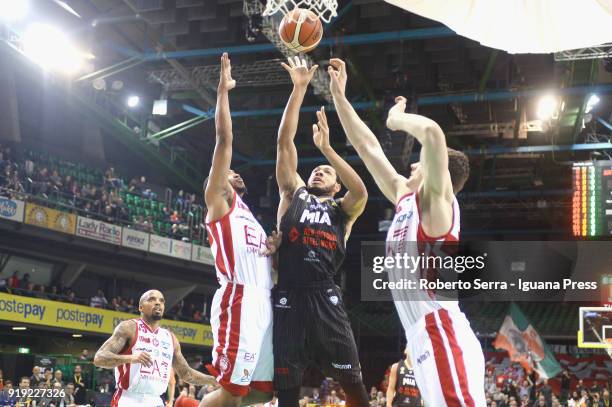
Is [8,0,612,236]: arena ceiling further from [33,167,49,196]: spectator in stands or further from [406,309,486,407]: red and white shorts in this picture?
[406,309,486,407]: red and white shorts

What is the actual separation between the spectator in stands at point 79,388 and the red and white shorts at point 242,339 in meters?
12.4

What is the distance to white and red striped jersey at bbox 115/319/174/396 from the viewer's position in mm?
7312

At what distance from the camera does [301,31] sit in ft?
21.4

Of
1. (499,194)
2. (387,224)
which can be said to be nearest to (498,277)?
(499,194)

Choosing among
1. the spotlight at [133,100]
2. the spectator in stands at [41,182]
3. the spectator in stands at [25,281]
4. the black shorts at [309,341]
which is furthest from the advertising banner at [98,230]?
the black shorts at [309,341]

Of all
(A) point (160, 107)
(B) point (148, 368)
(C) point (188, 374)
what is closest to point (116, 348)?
(B) point (148, 368)

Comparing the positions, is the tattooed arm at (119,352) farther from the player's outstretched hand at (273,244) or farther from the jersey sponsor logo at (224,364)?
the player's outstretched hand at (273,244)

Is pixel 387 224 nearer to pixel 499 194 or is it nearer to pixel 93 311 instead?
pixel 499 194

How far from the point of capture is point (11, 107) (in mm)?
23938

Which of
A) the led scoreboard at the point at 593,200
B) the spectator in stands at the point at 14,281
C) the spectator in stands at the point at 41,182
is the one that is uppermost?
the spectator in stands at the point at 41,182

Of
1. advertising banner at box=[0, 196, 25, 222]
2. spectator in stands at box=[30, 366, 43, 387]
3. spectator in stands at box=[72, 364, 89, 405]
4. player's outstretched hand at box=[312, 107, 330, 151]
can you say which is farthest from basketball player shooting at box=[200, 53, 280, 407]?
advertising banner at box=[0, 196, 25, 222]

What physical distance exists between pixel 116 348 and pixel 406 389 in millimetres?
5235

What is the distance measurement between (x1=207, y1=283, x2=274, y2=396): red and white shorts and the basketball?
7.64 feet

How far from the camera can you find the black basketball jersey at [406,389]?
11117 millimetres
